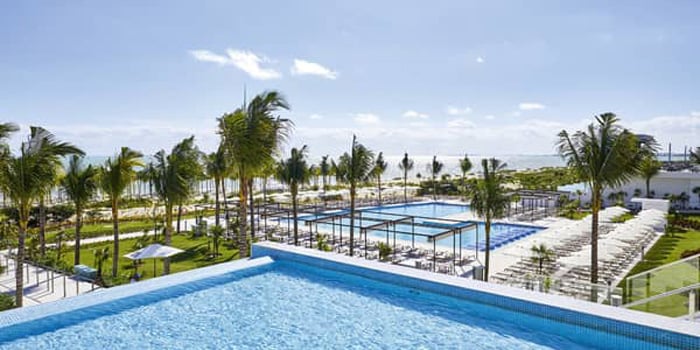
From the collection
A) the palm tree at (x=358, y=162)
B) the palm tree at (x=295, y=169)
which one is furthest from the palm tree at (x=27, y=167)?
the palm tree at (x=295, y=169)

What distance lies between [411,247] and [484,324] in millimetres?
11089

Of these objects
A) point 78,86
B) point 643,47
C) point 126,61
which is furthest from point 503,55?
point 78,86

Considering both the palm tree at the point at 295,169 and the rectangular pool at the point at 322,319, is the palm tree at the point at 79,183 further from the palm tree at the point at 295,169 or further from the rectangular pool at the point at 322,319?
the rectangular pool at the point at 322,319

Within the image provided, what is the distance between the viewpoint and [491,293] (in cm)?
659

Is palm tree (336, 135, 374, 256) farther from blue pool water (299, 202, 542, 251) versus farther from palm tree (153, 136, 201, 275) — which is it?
palm tree (153, 136, 201, 275)

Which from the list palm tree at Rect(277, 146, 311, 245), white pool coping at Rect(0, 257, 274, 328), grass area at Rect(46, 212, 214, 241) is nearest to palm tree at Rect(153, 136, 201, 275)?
palm tree at Rect(277, 146, 311, 245)

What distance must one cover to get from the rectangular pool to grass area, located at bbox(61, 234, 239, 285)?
5.10 metres

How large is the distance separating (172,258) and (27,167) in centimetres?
852

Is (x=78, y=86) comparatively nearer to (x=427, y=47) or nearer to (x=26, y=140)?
(x=26, y=140)

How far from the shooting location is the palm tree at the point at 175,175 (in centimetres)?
1334

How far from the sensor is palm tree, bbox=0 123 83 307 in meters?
8.04

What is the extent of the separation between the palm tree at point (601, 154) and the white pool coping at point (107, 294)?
27.1 ft

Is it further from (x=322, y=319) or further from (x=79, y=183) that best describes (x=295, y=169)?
(x=322, y=319)

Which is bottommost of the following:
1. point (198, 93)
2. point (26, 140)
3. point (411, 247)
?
point (411, 247)
